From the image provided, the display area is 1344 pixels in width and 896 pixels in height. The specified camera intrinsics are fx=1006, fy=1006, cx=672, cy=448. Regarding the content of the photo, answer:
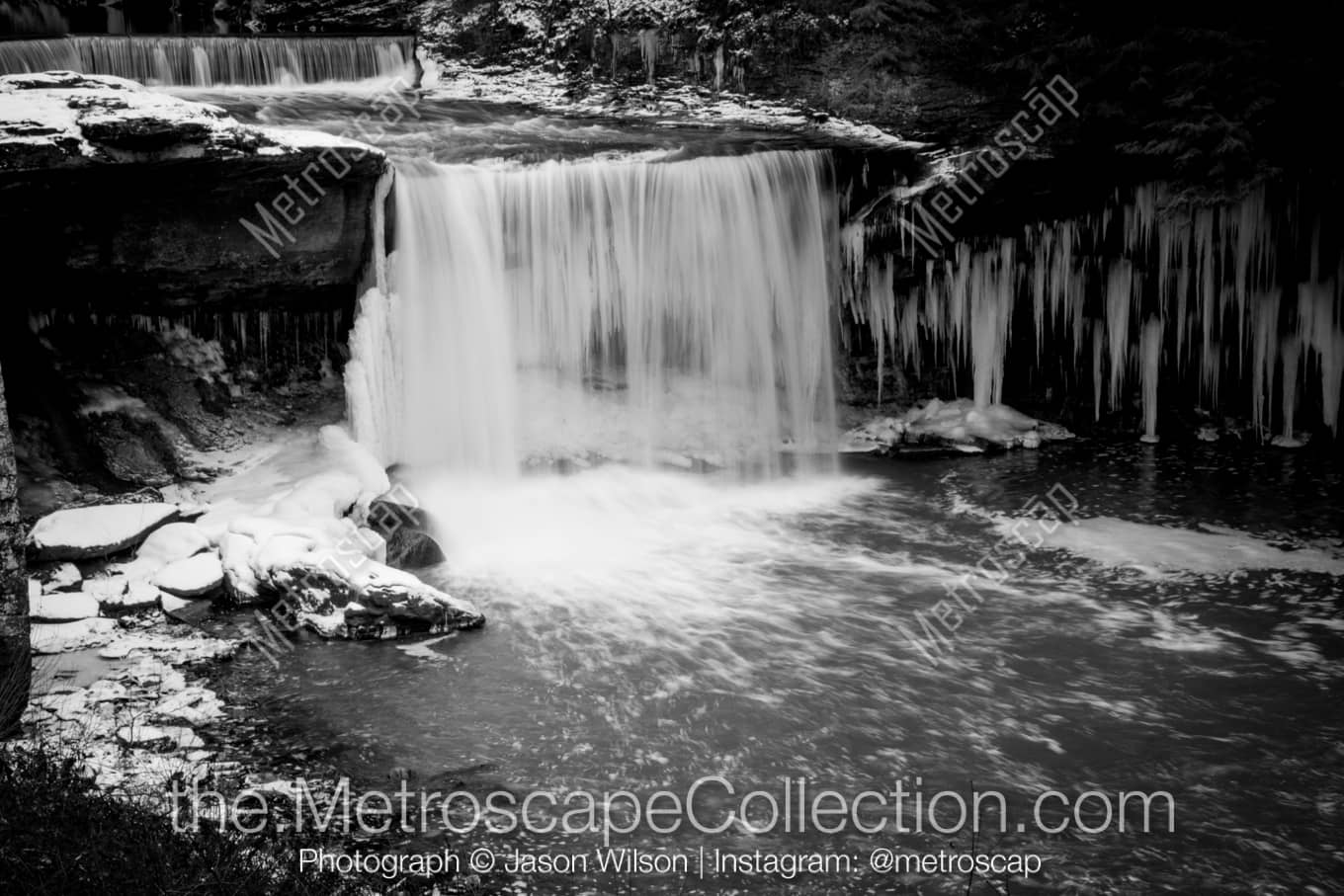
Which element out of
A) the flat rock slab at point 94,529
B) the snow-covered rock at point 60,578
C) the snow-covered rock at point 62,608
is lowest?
the snow-covered rock at point 62,608

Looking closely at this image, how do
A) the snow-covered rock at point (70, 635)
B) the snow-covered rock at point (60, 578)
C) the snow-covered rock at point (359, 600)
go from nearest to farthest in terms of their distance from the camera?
the snow-covered rock at point (70, 635) → the snow-covered rock at point (359, 600) → the snow-covered rock at point (60, 578)

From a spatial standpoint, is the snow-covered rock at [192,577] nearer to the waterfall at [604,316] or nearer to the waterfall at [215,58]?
the waterfall at [604,316]

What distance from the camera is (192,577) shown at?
841 cm

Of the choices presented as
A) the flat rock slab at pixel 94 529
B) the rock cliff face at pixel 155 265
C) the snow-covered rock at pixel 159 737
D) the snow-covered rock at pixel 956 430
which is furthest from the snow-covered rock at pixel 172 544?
the snow-covered rock at pixel 956 430

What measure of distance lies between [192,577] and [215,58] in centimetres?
1017

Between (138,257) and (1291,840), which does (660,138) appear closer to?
(138,257)

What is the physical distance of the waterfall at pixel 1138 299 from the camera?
1261 centimetres

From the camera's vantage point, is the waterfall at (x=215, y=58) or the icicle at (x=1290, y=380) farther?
the waterfall at (x=215, y=58)

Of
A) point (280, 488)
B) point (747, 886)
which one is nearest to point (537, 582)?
point (280, 488)

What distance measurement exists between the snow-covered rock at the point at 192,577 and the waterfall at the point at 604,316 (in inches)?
Result: 115

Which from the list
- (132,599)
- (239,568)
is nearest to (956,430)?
(239,568)

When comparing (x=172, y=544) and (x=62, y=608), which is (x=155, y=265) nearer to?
(x=172, y=544)

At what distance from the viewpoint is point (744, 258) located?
13.1 metres

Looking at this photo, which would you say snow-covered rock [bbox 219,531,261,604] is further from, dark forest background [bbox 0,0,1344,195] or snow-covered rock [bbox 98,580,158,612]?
dark forest background [bbox 0,0,1344,195]
